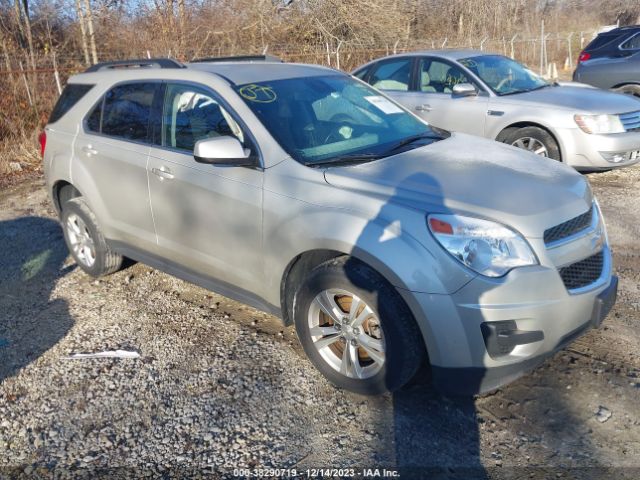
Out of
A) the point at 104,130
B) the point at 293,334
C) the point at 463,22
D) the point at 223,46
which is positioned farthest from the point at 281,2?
the point at 293,334

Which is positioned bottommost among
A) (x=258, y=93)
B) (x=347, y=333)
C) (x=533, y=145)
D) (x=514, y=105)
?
(x=533, y=145)

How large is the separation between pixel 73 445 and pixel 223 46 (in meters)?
17.4

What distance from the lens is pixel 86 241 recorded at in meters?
5.13

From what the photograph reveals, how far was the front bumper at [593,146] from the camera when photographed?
6617 mm

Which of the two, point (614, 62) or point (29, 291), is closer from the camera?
point (29, 291)

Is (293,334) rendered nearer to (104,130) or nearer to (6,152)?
(104,130)

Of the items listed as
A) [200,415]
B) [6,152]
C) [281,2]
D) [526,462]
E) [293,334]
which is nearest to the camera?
[526,462]

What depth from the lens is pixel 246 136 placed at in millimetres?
3629

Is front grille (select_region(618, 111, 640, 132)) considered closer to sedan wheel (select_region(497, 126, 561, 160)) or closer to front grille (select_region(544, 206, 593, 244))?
sedan wheel (select_region(497, 126, 561, 160))

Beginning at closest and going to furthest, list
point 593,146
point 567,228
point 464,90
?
point 567,228, point 593,146, point 464,90

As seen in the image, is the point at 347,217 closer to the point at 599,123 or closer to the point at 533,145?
the point at 533,145

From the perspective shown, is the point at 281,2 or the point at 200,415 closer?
the point at 200,415

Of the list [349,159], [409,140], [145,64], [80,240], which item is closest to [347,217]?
[349,159]

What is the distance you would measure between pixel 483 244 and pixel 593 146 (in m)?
4.59
